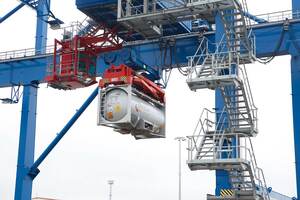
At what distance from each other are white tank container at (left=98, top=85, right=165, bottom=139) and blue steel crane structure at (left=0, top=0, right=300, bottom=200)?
2285 millimetres

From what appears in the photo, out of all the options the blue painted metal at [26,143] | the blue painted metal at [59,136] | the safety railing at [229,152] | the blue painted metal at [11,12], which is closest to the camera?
the safety railing at [229,152]

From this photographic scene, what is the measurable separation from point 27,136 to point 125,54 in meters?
5.81

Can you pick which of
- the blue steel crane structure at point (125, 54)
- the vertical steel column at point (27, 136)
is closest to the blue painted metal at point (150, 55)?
the blue steel crane structure at point (125, 54)

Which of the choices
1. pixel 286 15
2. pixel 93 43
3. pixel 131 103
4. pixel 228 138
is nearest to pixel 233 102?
pixel 228 138

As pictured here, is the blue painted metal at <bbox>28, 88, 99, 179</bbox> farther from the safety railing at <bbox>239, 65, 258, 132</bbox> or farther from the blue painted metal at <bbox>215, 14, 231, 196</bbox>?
the safety railing at <bbox>239, 65, 258, 132</bbox>

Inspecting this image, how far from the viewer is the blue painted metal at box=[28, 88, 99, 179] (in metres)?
23.2

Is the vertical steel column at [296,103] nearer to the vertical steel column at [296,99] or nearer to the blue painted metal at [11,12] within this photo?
the vertical steel column at [296,99]

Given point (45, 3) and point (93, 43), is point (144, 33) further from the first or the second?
point (45, 3)

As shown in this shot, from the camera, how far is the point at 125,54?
22.0m

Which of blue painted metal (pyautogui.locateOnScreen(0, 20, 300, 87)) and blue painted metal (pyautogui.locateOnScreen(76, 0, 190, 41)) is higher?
blue painted metal (pyautogui.locateOnScreen(76, 0, 190, 41))

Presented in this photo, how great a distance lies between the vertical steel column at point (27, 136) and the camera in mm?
23844

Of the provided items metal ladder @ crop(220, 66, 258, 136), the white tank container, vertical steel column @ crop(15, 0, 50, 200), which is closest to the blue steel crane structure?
vertical steel column @ crop(15, 0, 50, 200)

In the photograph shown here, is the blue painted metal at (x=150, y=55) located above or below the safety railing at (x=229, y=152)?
above

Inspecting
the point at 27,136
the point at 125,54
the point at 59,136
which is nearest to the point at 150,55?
the point at 125,54
